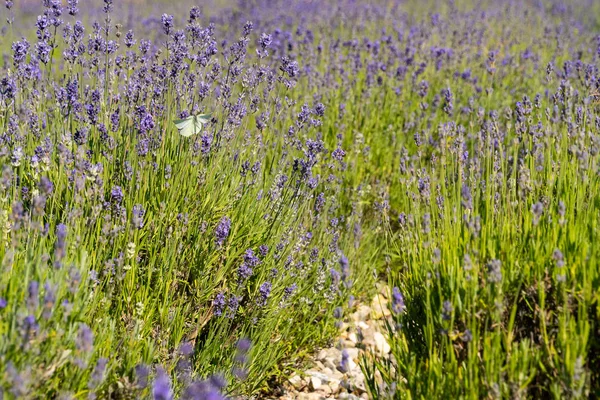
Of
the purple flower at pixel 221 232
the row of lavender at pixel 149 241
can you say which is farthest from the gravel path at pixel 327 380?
the purple flower at pixel 221 232

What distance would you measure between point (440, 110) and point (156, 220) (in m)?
3.20

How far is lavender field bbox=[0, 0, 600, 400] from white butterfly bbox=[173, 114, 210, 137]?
12 millimetres

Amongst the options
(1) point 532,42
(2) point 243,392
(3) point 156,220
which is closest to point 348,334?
(2) point 243,392

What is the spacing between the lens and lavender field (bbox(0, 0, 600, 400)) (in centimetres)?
201

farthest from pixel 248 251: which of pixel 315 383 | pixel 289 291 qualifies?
pixel 315 383

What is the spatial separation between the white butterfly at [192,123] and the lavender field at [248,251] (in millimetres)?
12

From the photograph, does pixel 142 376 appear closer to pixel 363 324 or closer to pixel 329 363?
pixel 329 363

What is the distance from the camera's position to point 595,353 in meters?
2.11

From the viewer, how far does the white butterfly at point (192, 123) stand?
9.59 ft

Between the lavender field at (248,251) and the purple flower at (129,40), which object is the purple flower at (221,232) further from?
the purple flower at (129,40)

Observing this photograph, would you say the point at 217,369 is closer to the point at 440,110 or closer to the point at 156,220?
the point at 156,220

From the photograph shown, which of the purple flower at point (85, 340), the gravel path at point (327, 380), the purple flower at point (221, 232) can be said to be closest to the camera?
the purple flower at point (85, 340)

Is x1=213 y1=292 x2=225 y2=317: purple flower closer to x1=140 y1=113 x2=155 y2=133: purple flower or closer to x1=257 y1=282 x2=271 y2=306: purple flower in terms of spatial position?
x1=257 y1=282 x2=271 y2=306: purple flower

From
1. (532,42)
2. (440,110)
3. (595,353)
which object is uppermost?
(532,42)
